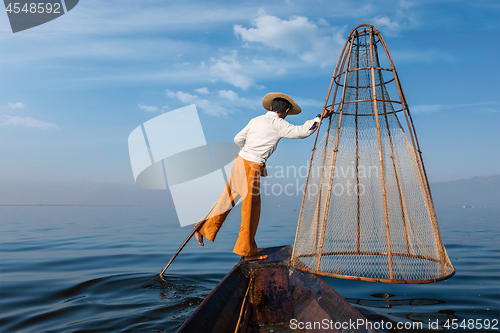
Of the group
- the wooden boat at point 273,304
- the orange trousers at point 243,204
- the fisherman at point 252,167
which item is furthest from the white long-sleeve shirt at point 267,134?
the wooden boat at point 273,304

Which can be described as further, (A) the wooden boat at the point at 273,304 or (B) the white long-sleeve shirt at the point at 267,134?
(B) the white long-sleeve shirt at the point at 267,134

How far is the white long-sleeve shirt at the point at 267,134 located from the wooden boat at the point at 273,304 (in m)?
1.20

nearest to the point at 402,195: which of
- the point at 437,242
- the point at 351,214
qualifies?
the point at 437,242

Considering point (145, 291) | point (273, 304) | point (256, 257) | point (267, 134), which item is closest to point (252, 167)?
point (267, 134)

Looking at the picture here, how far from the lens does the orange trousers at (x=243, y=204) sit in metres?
3.47

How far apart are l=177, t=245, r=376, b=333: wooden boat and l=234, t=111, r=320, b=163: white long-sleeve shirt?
120 centimetres

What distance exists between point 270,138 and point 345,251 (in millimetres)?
2353

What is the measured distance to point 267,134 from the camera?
355 centimetres

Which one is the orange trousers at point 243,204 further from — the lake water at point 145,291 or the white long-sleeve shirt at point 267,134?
the lake water at point 145,291

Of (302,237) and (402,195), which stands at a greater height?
(402,195)

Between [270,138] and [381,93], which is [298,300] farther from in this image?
[381,93]

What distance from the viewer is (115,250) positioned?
7.82 m

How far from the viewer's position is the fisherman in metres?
3.47

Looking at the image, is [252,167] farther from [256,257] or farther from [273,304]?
[273,304]
